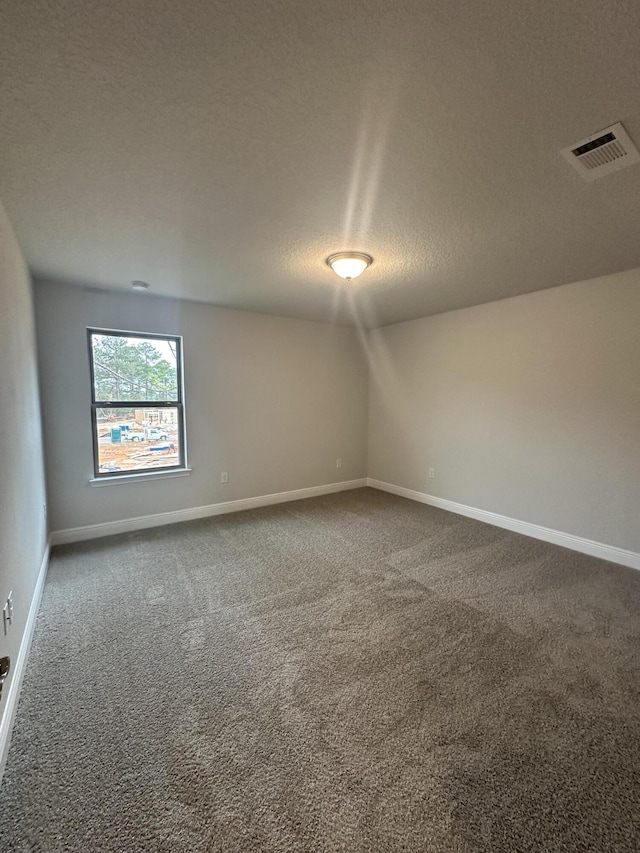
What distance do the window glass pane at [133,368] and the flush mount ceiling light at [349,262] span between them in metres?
2.18

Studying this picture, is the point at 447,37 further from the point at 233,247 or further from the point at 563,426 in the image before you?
the point at 563,426

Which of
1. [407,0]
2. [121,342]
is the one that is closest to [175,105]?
[407,0]

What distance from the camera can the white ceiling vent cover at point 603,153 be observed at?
149cm

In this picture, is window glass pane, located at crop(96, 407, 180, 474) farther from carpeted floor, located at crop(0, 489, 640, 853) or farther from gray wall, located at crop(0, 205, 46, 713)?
carpeted floor, located at crop(0, 489, 640, 853)

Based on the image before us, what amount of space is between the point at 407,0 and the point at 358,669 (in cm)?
259

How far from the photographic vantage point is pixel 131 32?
1.08 metres

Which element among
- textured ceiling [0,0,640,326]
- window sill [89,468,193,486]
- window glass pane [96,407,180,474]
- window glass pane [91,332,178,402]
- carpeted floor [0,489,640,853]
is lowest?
carpeted floor [0,489,640,853]

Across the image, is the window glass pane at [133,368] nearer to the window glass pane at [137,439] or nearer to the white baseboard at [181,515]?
the window glass pane at [137,439]

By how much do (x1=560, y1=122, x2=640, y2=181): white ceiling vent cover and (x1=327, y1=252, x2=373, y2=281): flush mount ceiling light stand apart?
4.38ft

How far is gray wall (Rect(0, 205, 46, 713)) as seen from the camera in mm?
1721

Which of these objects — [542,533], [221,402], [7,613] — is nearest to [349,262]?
[221,402]

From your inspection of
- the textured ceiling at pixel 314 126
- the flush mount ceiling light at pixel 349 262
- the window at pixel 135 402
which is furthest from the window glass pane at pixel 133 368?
the flush mount ceiling light at pixel 349 262

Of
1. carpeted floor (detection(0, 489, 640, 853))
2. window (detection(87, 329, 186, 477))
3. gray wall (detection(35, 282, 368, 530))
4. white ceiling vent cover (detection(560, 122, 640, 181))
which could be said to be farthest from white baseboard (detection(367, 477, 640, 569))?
window (detection(87, 329, 186, 477))

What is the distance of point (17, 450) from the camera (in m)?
2.05
